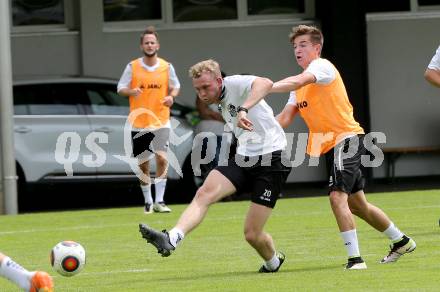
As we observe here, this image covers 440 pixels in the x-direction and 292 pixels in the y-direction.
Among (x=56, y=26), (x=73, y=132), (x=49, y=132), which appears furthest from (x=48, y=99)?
(x=56, y=26)

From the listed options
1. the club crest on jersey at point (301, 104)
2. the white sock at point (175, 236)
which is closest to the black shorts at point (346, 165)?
the club crest on jersey at point (301, 104)

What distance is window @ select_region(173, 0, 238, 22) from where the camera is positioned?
2384 cm

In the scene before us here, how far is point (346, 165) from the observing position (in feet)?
34.9

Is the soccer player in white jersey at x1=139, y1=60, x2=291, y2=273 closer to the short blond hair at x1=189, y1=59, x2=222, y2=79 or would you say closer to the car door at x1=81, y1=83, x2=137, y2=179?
the short blond hair at x1=189, y1=59, x2=222, y2=79

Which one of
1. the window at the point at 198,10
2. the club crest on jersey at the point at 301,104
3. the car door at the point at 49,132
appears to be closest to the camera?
the club crest on jersey at the point at 301,104

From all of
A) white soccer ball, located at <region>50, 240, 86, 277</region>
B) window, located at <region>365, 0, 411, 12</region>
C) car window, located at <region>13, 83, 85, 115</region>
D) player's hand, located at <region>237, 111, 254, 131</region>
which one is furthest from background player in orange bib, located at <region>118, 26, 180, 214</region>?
white soccer ball, located at <region>50, 240, 86, 277</region>

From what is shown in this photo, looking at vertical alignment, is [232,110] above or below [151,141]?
above

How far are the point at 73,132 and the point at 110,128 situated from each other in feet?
1.86

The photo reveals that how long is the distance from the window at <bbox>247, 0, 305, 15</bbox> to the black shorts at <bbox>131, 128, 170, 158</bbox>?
659cm

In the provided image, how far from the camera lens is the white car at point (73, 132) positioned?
19797 millimetres

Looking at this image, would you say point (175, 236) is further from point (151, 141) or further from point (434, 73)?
point (151, 141)

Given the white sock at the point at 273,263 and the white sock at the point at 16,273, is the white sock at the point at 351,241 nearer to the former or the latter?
the white sock at the point at 273,263

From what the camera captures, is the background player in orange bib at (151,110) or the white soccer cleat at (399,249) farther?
the background player in orange bib at (151,110)

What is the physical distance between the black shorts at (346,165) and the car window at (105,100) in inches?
381
